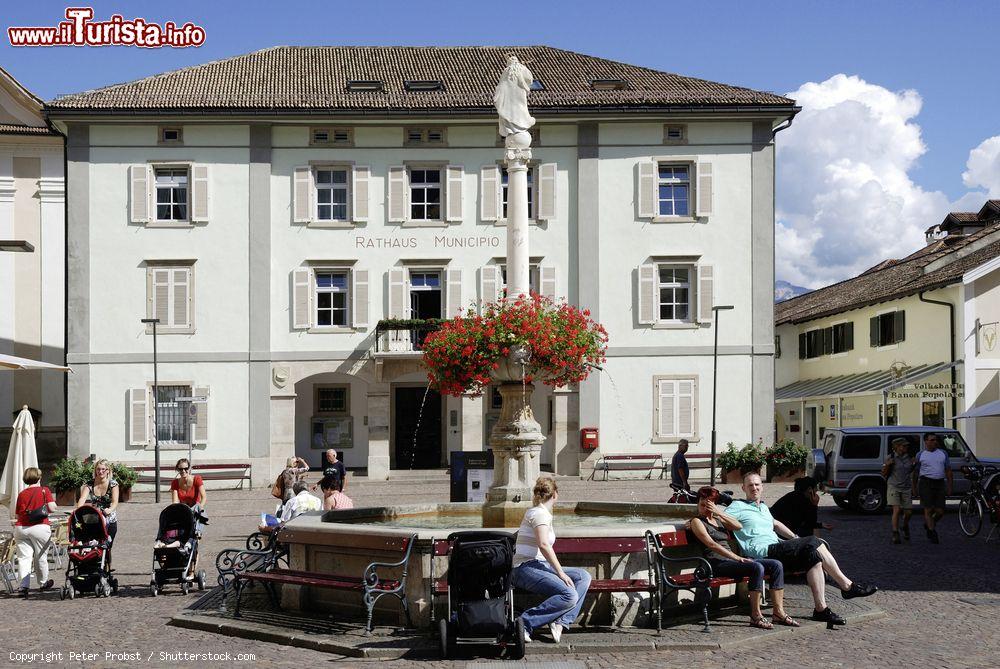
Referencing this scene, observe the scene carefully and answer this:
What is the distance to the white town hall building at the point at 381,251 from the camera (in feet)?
114

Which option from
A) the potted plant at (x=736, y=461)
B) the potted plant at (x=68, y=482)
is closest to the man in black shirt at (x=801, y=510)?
the potted plant at (x=736, y=461)

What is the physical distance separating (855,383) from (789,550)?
1240 inches

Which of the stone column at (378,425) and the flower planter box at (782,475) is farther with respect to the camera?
the stone column at (378,425)

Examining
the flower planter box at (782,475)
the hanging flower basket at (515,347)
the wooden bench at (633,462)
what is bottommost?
the flower planter box at (782,475)

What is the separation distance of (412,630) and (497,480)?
124 inches

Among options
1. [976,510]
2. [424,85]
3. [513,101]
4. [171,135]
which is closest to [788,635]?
[513,101]

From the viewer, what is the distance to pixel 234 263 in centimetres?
3484

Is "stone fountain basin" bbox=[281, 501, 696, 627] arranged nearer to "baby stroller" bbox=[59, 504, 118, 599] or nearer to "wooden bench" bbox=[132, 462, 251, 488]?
"baby stroller" bbox=[59, 504, 118, 599]

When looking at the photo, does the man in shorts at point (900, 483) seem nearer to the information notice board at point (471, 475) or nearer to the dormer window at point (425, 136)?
the information notice board at point (471, 475)

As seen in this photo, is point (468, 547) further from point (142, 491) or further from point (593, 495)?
point (142, 491)

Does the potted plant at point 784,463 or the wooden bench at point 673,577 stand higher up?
the wooden bench at point 673,577

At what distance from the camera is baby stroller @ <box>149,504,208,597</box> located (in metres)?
13.2

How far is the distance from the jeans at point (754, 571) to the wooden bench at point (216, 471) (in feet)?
82.8

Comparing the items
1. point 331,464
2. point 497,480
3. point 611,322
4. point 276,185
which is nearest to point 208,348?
point 276,185
